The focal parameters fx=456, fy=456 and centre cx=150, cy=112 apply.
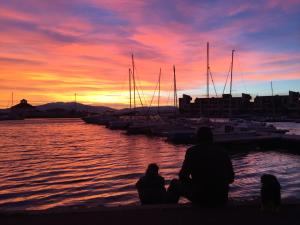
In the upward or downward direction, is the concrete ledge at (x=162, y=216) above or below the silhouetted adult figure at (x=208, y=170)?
below

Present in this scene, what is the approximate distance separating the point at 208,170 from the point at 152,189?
7.99 feet

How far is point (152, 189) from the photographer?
1081 centimetres

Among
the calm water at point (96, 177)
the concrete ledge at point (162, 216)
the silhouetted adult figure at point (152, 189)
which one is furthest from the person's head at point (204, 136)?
the calm water at point (96, 177)

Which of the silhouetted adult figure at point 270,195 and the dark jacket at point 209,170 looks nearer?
the silhouetted adult figure at point 270,195

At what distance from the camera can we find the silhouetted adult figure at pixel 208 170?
8.73 meters

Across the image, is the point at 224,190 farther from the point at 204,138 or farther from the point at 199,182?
the point at 204,138

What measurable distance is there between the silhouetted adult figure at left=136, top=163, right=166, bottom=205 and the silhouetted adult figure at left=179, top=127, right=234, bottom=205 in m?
1.94

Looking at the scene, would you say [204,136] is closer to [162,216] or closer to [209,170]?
[209,170]

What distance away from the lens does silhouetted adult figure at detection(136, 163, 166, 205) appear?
1065 cm

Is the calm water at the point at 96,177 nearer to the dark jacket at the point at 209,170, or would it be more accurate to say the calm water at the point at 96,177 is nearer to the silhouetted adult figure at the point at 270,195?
the silhouetted adult figure at the point at 270,195

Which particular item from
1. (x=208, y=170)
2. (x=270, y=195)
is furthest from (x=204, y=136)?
(x=270, y=195)

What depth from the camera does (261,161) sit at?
Answer: 118 feet

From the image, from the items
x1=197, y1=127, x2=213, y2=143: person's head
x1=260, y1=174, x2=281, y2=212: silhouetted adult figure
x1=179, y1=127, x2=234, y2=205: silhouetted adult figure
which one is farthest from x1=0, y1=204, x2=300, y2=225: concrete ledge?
x1=197, y1=127, x2=213, y2=143: person's head

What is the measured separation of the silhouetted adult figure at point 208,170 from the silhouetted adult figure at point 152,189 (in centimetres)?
194
